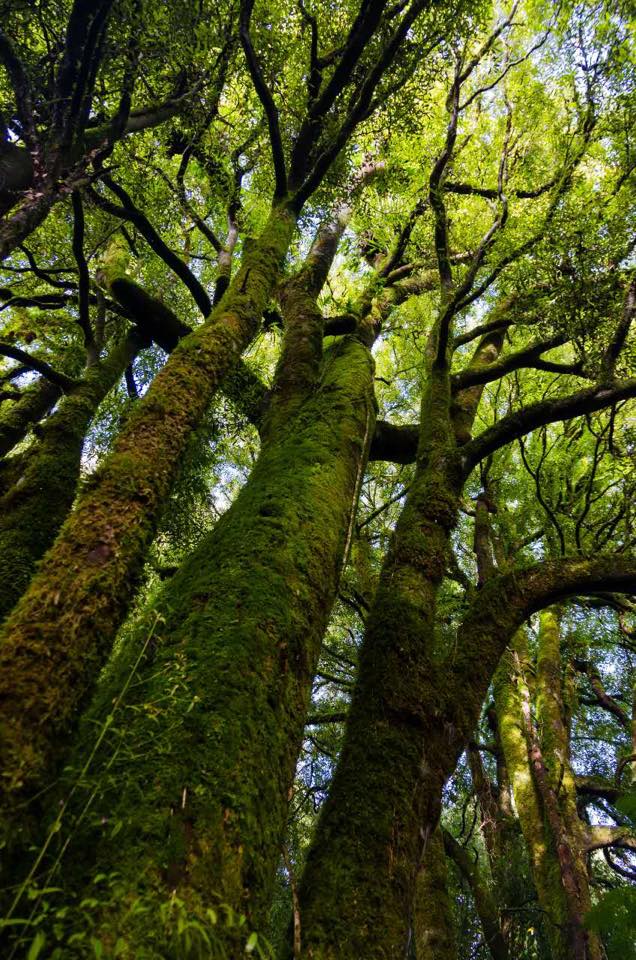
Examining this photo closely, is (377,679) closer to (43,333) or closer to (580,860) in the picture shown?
(580,860)

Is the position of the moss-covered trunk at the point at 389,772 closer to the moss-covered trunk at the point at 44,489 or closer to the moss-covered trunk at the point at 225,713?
the moss-covered trunk at the point at 225,713

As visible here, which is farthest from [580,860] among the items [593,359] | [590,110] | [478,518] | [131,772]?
[590,110]

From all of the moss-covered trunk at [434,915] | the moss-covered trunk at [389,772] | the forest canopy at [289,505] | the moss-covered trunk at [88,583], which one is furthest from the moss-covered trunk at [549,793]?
the moss-covered trunk at [88,583]

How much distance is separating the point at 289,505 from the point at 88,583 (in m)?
1.24

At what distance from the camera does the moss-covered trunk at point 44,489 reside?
468cm

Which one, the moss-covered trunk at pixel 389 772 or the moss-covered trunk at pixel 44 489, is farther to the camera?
the moss-covered trunk at pixel 44 489

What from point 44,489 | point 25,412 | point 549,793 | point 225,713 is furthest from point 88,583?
point 25,412

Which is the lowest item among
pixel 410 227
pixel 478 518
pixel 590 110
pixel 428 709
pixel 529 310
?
pixel 428 709

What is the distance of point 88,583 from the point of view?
1811 mm

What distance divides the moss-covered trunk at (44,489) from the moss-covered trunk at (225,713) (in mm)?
2886

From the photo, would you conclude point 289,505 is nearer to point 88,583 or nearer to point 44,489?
point 88,583

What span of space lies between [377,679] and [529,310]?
17.0ft

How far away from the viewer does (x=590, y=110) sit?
5.84 meters

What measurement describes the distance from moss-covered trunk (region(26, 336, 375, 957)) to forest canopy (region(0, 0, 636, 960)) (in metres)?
0.01
